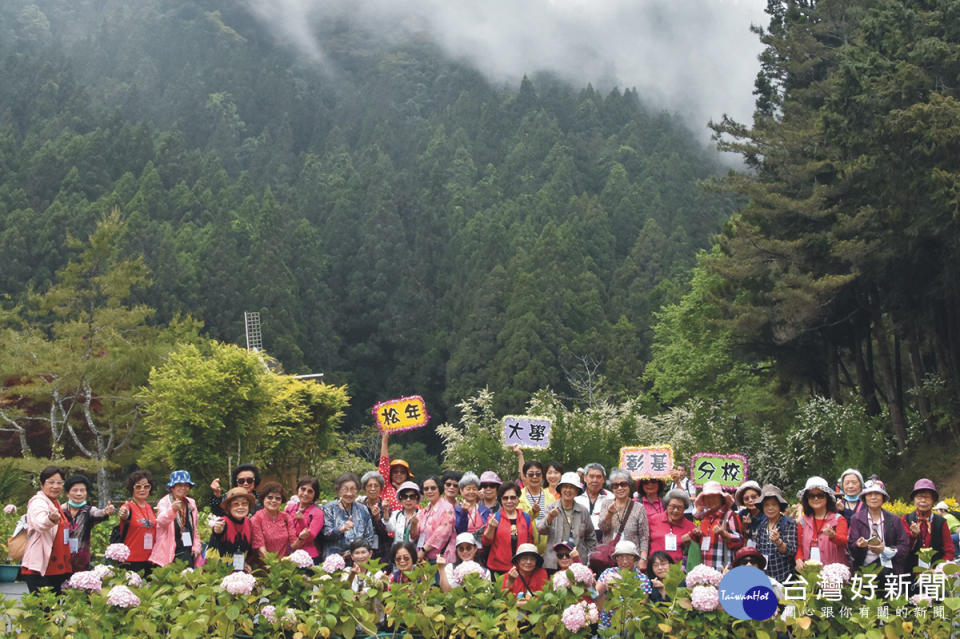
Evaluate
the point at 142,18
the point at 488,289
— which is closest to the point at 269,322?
the point at 488,289

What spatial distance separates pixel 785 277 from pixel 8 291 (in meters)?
47.3

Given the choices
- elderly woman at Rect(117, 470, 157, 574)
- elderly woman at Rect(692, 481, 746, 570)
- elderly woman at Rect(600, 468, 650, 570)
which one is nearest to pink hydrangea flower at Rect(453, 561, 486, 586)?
elderly woman at Rect(600, 468, 650, 570)

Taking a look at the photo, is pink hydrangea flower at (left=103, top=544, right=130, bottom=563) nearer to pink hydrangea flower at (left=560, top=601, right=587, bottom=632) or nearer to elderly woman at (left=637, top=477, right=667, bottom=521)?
pink hydrangea flower at (left=560, top=601, right=587, bottom=632)

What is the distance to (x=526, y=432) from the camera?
14273 millimetres

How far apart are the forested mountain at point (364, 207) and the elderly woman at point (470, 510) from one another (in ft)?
154

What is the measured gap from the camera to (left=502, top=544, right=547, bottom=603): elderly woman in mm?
7000

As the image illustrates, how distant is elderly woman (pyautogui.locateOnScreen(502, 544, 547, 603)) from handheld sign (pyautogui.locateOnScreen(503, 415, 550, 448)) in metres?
6.98

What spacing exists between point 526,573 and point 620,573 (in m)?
0.82

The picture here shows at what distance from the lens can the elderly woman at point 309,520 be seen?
7.87 m

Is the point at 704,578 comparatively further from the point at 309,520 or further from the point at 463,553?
the point at 309,520

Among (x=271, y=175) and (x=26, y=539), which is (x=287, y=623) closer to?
(x=26, y=539)

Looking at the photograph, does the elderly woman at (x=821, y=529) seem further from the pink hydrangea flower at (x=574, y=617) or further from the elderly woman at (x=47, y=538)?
the elderly woman at (x=47, y=538)

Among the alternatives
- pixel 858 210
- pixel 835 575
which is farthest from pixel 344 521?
pixel 858 210

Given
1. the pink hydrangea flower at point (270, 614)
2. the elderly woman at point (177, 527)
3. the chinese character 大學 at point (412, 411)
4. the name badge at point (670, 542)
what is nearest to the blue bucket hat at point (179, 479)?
the elderly woman at point (177, 527)
